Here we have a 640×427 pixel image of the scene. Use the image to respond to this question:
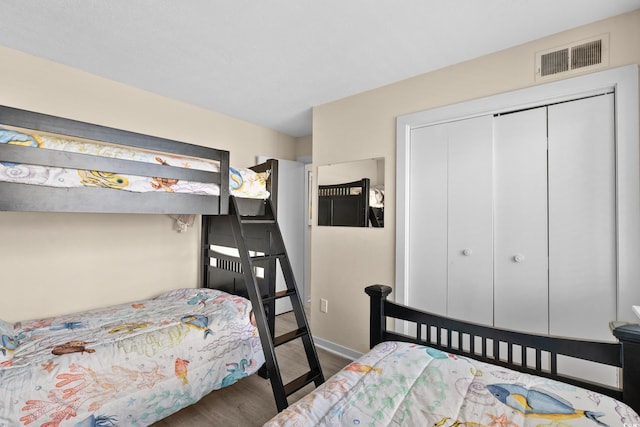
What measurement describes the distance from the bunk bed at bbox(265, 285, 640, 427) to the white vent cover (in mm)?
1555

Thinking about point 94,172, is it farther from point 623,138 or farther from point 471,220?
point 623,138

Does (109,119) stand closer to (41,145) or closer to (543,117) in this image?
(41,145)

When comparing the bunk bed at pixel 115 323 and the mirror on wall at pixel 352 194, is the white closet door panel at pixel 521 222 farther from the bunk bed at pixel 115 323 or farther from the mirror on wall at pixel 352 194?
the bunk bed at pixel 115 323

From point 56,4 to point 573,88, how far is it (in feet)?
9.83

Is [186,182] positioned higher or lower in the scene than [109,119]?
lower

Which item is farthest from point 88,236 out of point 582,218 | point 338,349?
point 582,218

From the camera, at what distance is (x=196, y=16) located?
5.56 feet

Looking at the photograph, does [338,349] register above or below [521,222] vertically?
below

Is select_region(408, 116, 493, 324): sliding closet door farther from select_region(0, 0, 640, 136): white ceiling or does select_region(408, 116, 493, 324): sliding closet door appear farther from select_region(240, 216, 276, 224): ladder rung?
select_region(240, 216, 276, 224): ladder rung

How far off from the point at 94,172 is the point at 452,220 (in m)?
2.31

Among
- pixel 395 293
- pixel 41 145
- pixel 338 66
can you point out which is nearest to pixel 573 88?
pixel 338 66

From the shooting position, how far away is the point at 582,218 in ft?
5.78

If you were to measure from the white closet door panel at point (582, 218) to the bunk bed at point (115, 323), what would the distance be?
1993mm

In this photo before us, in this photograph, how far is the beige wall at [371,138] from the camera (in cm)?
196
